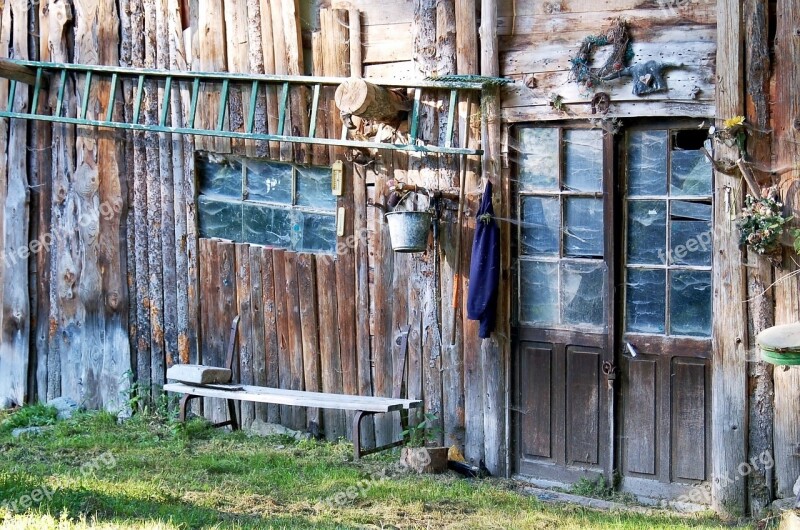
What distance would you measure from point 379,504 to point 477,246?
218cm

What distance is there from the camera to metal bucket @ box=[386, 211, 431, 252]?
8641 mm

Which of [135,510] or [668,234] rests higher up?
[668,234]

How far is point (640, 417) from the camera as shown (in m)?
8.23

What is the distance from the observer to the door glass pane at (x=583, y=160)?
8.35m

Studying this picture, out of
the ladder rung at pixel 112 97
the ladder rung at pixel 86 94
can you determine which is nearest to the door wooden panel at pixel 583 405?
the ladder rung at pixel 112 97

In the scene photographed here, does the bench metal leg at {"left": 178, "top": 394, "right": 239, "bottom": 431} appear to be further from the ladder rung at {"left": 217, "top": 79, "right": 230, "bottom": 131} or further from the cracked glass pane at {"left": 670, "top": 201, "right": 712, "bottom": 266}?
the cracked glass pane at {"left": 670, "top": 201, "right": 712, "bottom": 266}

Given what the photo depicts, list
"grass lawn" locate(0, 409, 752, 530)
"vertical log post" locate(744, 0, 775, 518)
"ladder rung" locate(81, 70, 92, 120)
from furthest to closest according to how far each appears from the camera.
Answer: "ladder rung" locate(81, 70, 92, 120) → "vertical log post" locate(744, 0, 775, 518) → "grass lawn" locate(0, 409, 752, 530)

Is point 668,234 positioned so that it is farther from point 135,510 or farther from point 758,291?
point 135,510

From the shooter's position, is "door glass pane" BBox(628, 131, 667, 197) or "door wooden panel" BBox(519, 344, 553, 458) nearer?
"door glass pane" BBox(628, 131, 667, 197)

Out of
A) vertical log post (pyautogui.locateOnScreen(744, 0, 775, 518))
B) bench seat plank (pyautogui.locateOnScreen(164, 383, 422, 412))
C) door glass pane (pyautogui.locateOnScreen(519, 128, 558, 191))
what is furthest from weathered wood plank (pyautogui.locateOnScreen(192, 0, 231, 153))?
vertical log post (pyautogui.locateOnScreen(744, 0, 775, 518))

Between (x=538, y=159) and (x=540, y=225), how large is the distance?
0.52m

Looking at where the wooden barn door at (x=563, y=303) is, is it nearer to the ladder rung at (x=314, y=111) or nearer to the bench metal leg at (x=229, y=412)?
the ladder rung at (x=314, y=111)

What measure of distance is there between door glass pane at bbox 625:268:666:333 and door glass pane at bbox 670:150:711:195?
64 centimetres

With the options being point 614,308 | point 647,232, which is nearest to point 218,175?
point 614,308
